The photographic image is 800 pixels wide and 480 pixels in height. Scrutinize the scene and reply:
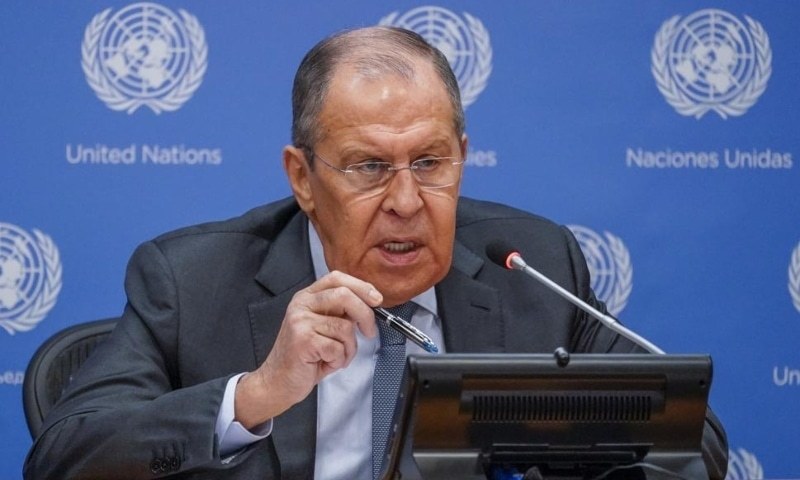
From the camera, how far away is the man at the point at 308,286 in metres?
2.37

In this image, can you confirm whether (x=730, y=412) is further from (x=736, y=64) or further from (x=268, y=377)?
(x=268, y=377)

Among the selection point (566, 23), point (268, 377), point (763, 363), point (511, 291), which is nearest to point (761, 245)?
point (763, 363)

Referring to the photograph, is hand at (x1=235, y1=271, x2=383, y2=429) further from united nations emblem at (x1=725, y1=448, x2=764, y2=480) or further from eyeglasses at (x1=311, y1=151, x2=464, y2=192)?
united nations emblem at (x1=725, y1=448, x2=764, y2=480)

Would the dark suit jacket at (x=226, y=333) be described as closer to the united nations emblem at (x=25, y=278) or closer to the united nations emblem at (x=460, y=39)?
the united nations emblem at (x=460, y=39)

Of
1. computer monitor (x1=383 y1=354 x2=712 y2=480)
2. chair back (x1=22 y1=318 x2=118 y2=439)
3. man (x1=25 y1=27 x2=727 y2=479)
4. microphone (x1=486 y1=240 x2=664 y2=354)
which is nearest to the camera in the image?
computer monitor (x1=383 y1=354 x2=712 y2=480)

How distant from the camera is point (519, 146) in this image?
397 centimetres

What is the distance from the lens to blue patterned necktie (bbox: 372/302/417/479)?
2.61m

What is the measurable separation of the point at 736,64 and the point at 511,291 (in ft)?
5.35

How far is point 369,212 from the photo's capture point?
101 inches

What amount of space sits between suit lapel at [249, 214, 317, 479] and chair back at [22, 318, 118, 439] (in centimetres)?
58

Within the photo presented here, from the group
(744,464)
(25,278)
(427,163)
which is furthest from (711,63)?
(25,278)

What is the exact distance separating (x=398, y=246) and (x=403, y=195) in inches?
4.7

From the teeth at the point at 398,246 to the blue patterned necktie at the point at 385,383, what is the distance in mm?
180

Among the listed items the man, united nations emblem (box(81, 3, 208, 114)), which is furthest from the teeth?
united nations emblem (box(81, 3, 208, 114))
